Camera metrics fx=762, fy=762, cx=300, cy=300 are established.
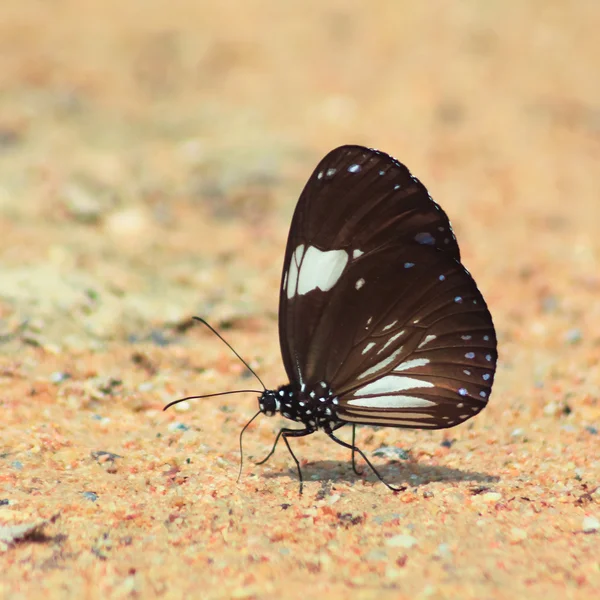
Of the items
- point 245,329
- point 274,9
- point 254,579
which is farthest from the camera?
point 274,9

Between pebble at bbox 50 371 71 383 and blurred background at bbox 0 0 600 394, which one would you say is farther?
blurred background at bbox 0 0 600 394

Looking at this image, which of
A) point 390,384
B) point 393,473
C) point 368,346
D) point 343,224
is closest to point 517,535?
point 393,473

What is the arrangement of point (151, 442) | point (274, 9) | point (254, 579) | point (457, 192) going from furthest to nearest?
point (274, 9)
point (457, 192)
point (151, 442)
point (254, 579)

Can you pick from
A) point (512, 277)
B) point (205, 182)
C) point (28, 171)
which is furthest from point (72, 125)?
point (512, 277)

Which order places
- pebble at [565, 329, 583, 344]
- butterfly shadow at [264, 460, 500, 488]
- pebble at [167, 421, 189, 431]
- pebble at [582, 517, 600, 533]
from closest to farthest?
pebble at [582, 517, 600, 533] → butterfly shadow at [264, 460, 500, 488] → pebble at [167, 421, 189, 431] → pebble at [565, 329, 583, 344]

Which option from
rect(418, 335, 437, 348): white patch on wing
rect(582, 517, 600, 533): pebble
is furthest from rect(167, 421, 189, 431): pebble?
rect(582, 517, 600, 533): pebble

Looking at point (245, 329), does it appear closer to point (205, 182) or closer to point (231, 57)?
point (205, 182)

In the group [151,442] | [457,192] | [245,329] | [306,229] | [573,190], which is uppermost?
[573,190]

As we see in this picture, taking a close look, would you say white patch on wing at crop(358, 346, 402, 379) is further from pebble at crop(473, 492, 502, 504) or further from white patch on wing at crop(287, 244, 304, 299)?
pebble at crop(473, 492, 502, 504)
